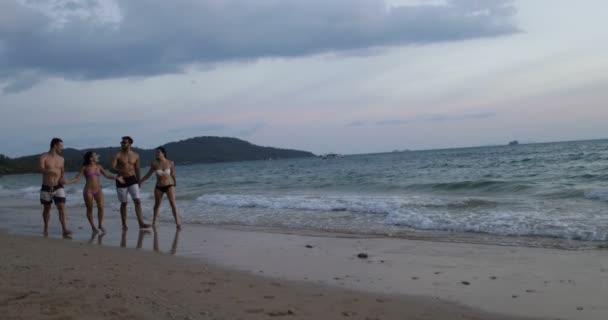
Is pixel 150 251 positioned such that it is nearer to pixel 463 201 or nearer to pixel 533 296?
pixel 533 296

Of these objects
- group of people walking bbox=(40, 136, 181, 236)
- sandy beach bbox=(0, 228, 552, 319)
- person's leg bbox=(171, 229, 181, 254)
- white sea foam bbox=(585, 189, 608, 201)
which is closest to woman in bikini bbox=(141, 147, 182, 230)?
group of people walking bbox=(40, 136, 181, 236)

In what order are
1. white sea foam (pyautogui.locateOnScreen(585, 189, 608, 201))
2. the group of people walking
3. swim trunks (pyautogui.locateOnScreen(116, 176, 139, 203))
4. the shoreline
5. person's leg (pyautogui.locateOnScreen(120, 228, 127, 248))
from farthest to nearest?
1. white sea foam (pyautogui.locateOnScreen(585, 189, 608, 201))
2. swim trunks (pyautogui.locateOnScreen(116, 176, 139, 203))
3. the group of people walking
4. person's leg (pyautogui.locateOnScreen(120, 228, 127, 248))
5. the shoreline

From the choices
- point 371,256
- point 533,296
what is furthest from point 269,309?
point 371,256

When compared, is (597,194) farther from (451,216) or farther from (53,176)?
(53,176)

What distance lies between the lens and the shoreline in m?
4.58

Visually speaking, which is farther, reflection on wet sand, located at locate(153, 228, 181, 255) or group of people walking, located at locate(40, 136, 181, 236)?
group of people walking, located at locate(40, 136, 181, 236)

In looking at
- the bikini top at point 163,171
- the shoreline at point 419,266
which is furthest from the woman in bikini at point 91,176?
the shoreline at point 419,266

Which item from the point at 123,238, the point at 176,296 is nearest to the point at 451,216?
the point at 123,238

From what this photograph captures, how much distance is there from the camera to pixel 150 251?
7.29 m

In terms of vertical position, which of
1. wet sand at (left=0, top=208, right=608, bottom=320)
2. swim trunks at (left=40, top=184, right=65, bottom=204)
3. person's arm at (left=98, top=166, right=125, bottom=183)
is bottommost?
wet sand at (left=0, top=208, right=608, bottom=320)

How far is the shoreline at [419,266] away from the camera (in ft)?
15.0

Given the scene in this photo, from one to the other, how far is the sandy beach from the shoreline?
0.20 m

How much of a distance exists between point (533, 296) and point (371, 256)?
2368mm

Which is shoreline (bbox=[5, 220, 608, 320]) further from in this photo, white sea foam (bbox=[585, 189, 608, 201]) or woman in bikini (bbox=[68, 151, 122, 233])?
white sea foam (bbox=[585, 189, 608, 201])
